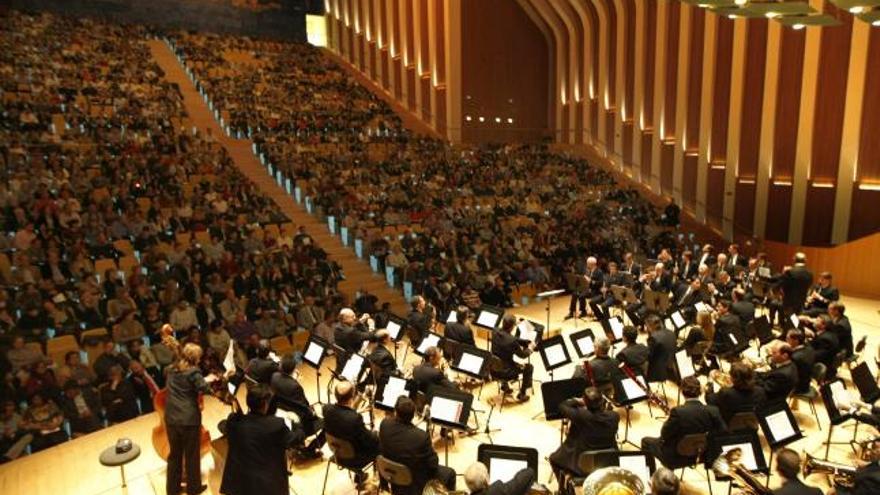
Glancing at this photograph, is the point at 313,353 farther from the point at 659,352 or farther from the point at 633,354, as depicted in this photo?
the point at 659,352

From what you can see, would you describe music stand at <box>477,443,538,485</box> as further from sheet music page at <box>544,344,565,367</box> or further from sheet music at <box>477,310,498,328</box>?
sheet music at <box>477,310,498,328</box>

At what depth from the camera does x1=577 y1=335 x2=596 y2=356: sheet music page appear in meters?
6.82

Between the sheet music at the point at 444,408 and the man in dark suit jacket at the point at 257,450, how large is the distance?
1.36 m

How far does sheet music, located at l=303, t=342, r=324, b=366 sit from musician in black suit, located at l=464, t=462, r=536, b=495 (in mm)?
2819

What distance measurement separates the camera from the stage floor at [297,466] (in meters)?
5.32

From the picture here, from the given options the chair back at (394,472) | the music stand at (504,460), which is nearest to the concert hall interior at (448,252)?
the music stand at (504,460)

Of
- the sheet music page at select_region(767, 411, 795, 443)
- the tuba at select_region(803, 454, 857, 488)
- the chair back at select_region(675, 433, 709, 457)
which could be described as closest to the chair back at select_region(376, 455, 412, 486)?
the chair back at select_region(675, 433, 709, 457)

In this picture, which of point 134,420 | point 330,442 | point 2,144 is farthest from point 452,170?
point 330,442

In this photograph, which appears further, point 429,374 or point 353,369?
point 353,369

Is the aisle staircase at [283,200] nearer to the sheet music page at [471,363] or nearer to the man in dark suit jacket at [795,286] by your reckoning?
the sheet music page at [471,363]

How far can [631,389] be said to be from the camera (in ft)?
18.7

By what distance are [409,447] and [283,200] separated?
10905mm

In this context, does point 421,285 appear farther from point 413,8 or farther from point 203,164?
point 413,8

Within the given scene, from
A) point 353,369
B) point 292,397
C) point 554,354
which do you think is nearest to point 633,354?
point 554,354
